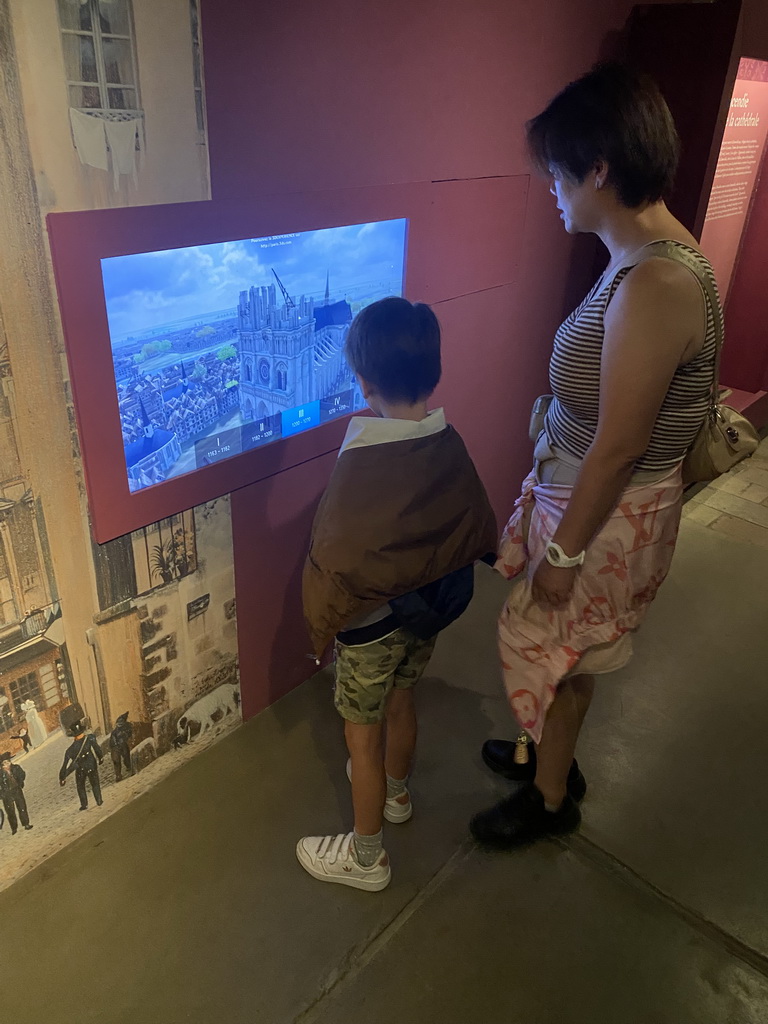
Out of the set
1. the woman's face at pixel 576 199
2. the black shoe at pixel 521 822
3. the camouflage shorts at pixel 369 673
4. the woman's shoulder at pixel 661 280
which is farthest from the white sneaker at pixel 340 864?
the woman's face at pixel 576 199

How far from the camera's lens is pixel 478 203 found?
2279 millimetres

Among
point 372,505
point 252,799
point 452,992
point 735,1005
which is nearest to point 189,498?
point 372,505

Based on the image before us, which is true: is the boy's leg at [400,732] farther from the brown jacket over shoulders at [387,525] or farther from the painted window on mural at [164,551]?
the painted window on mural at [164,551]

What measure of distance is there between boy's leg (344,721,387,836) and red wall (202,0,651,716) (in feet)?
2.04

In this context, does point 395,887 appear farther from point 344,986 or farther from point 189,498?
point 189,498

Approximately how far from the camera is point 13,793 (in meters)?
1.72

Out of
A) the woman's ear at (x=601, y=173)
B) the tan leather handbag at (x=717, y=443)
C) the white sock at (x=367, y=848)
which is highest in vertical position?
the woman's ear at (x=601, y=173)

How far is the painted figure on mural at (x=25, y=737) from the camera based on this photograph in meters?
1.66

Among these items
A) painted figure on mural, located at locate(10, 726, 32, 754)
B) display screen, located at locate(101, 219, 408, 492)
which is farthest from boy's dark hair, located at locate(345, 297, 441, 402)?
painted figure on mural, located at locate(10, 726, 32, 754)

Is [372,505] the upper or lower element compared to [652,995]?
upper

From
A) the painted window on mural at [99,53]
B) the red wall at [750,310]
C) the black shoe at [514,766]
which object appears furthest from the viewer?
the red wall at [750,310]

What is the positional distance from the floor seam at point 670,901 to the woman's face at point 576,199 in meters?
1.55

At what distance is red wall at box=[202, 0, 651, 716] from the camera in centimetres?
157

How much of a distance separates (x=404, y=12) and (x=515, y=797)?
203 centimetres
